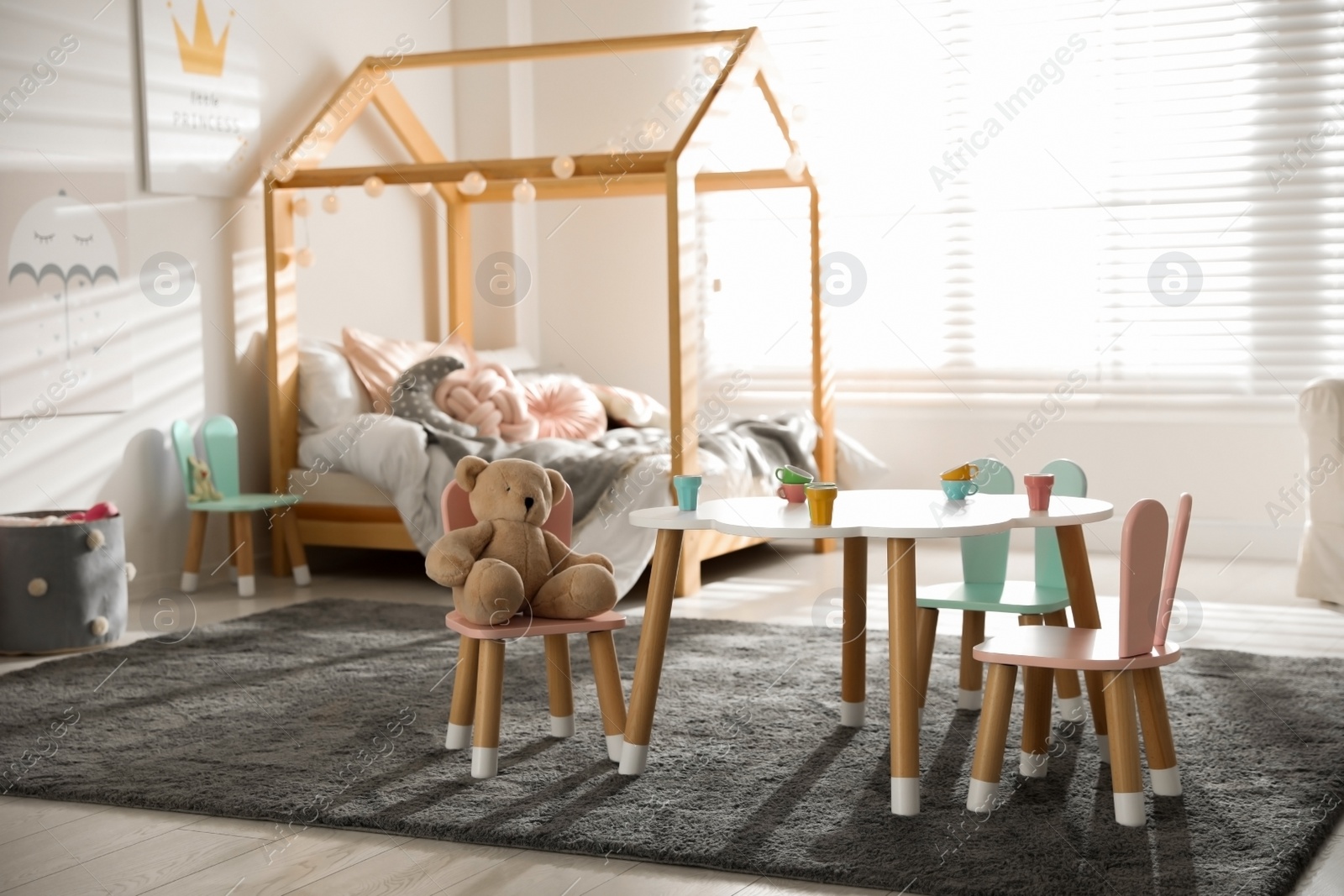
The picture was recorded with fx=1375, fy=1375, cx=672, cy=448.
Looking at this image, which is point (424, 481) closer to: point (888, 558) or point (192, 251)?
point (192, 251)

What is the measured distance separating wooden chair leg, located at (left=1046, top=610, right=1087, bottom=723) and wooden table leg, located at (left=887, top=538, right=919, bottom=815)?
0.57 meters

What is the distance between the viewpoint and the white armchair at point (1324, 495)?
4.05 meters

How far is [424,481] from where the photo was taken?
4.47m

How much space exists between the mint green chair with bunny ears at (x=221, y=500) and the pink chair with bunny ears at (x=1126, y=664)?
2.80 metres

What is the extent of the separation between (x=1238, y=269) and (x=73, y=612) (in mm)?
4164

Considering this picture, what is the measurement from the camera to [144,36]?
14.4 ft

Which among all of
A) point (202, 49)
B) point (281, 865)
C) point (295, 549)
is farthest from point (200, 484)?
point (281, 865)

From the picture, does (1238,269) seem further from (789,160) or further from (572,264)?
(572,264)

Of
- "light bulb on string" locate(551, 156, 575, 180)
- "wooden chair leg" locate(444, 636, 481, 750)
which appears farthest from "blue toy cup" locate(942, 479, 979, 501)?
"light bulb on string" locate(551, 156, 575, 180)

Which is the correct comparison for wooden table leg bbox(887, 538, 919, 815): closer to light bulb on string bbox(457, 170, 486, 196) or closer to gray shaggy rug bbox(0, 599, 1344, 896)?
gray shaggy rug bbox(0, 599, 1344, 896)

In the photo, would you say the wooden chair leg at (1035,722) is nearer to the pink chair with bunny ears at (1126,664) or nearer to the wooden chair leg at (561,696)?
the pink chair with bunny ears at (1126,664)

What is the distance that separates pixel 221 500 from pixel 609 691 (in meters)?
2.29

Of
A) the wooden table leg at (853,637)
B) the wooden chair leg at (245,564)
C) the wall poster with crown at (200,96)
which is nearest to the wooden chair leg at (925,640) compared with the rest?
the wooden table leg at (853,637)

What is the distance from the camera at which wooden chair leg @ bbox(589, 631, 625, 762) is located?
255cm
